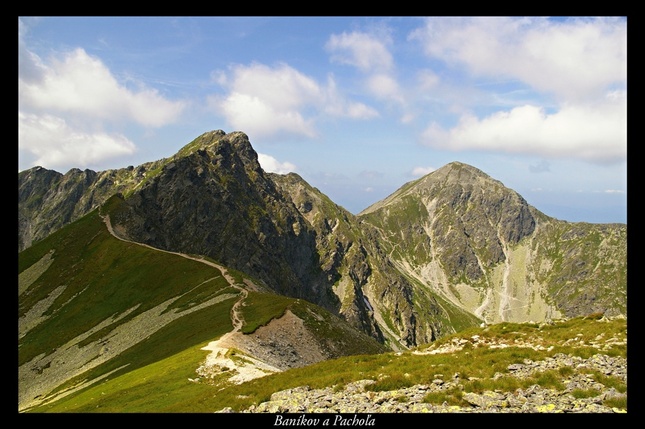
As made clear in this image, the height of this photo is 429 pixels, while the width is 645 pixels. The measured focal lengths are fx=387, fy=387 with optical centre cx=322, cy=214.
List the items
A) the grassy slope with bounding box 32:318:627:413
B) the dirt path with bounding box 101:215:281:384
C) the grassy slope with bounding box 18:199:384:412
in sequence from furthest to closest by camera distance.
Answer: the grassy slope with bounding box 18:199:384:412 → the dirt path with bounding box 101:215:281:384 → the grassy slope with bounding box 32:318:627:413

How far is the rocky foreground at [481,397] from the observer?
18.0 m

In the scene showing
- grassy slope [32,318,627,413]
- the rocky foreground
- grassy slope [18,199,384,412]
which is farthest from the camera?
grassy slope [18,199,384,412]

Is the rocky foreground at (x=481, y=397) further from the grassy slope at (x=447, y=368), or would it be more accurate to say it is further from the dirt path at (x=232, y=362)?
the dirt path at (x=232, y=362)

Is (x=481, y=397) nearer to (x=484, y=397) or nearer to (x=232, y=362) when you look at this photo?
(x=484, y=397)

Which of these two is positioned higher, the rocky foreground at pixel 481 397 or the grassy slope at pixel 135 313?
the rocky foreground at pixel 481 397

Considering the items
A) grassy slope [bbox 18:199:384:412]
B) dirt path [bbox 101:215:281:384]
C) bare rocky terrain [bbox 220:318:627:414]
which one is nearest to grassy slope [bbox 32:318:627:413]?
bare rocky terrain [bbox 220:318:627:414]

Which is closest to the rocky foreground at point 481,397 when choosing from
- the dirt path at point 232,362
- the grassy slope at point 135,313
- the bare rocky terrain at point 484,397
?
the bare rocky terrain at point 484,397

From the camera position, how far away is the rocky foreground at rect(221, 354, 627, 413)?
1805cm

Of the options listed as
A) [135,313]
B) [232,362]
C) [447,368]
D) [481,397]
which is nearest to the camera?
[481,397]

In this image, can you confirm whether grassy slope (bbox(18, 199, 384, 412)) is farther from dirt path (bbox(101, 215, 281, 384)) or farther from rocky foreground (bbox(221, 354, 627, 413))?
rocky foreground (bbox(221, 354, 627, 413))

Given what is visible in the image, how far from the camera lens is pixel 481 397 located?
19.2m

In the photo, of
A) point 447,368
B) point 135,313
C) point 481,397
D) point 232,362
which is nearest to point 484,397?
point 481,397
